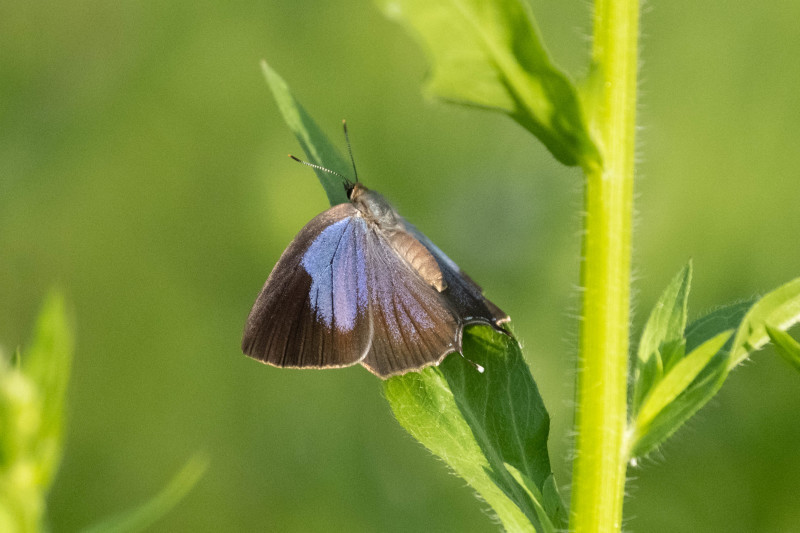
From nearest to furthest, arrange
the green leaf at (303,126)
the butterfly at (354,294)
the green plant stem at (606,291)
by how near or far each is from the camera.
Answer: the green plant stem at (606,291)
the green leaf at (303,126)
the butterfly at (354,294)

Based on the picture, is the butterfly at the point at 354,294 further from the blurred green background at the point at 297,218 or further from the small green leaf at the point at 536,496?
the blurred green background at the point at 297,218

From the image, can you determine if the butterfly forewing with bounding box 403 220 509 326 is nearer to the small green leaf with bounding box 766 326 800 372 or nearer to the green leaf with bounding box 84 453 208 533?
the small green leaf with bounding box 766 326 800 372

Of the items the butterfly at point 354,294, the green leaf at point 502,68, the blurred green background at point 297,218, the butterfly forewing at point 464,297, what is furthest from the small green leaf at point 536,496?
the blurred green background at point 297,218

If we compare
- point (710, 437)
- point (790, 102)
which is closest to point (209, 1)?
point (790, 102)

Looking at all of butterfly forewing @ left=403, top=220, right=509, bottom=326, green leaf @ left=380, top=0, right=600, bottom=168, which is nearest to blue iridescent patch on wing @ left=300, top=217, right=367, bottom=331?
butterfly forewing @ left=403, top=220, right=509, bottom=326

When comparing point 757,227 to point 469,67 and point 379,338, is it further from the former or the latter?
point 469,67

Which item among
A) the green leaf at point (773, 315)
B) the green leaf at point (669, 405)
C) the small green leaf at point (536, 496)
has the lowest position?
the small green leaf at point (536, 496)
